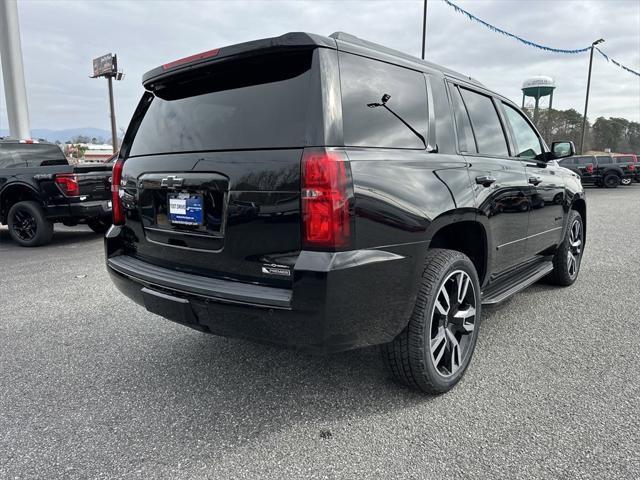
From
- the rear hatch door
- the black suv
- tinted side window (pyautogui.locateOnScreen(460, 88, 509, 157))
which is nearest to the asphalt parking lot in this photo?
the rear hatch door

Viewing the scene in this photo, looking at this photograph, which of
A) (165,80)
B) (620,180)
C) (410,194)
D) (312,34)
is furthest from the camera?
(620,180)

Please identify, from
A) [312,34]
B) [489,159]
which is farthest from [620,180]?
→ [312,34]

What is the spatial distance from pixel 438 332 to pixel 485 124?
1.66 metres

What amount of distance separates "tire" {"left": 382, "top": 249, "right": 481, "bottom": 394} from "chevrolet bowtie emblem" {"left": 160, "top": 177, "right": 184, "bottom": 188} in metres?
1.36

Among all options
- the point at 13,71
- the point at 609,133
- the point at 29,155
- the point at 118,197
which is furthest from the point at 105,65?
the point at 609,133

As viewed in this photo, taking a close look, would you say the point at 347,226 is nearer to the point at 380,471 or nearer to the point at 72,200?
the point at 380,471

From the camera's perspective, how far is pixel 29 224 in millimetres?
7656

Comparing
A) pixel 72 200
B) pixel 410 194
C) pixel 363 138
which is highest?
pixel 363 138

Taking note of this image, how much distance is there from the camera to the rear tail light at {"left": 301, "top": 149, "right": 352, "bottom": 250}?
1.99m

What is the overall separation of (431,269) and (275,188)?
972 millimetres

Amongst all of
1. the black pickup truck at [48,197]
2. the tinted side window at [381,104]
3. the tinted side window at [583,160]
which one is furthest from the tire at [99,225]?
the tinted side window at [583,160]

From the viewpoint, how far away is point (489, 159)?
324cm

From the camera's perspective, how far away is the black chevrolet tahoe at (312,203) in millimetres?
2053

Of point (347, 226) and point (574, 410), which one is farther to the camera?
point (574, 410)
